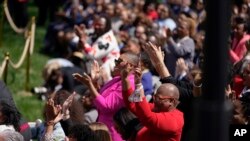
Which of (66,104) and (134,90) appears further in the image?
(66,104)

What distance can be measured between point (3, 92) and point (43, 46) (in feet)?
32.7

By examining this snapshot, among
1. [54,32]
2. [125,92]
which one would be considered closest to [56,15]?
[54,32]

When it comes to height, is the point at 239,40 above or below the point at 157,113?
above

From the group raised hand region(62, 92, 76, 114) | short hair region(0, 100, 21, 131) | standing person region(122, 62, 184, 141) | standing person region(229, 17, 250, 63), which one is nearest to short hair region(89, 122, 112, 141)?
standing person region(122, 62, 184, 141)

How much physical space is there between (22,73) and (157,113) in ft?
28.5

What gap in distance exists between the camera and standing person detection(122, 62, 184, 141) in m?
5.89

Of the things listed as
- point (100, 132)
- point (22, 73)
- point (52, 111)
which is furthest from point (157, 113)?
point (22, 73)

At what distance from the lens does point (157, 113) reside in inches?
236

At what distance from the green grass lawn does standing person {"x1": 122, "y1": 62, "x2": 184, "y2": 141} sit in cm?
506

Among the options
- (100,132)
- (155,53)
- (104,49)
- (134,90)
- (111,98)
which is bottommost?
(100,132)

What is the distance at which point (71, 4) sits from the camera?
18.8 metres

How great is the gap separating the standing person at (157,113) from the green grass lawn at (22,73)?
506cm

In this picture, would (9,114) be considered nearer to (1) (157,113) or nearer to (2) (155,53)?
(1) (157,113)

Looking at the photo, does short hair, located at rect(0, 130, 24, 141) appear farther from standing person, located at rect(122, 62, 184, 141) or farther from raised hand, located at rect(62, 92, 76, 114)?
standing person, located at rect(122, 62, 184, 141)
